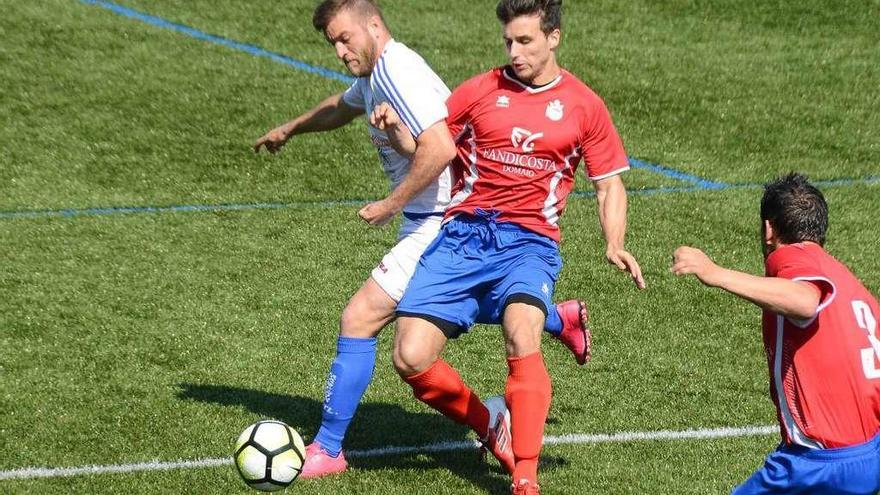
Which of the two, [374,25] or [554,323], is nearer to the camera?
[374,25]

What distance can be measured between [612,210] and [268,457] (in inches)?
79.6

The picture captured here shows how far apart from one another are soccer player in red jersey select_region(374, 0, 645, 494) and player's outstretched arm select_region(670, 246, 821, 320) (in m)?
1.40

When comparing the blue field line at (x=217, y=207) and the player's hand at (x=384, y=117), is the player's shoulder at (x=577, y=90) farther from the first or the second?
the blue field line at (x=217, y=207)

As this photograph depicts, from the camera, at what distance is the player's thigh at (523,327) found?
6.62 meters

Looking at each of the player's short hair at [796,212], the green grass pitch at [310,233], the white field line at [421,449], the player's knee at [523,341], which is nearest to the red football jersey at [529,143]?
the player's knee at [523,341]

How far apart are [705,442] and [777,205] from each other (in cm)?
213

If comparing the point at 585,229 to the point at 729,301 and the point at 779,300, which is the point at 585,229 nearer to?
the point at 729,301

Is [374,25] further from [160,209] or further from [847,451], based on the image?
[160,209]

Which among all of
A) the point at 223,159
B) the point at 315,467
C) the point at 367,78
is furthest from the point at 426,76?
the point at 223,159

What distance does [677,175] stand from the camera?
11625mm

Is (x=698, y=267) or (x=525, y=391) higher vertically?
(x=698, y=267)

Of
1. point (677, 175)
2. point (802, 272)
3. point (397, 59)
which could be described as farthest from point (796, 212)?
point (677, 175)

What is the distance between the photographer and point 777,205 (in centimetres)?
564

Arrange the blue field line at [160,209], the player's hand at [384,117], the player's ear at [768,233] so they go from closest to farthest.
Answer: the player's ear at [768,233], the player's hand at [384,117], the blue field line at [160,209]
